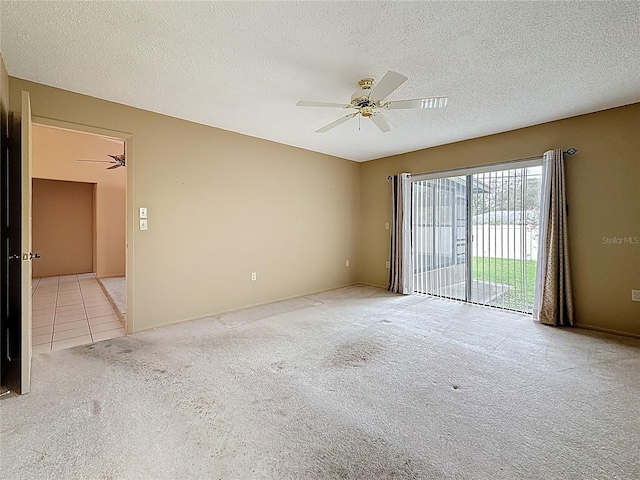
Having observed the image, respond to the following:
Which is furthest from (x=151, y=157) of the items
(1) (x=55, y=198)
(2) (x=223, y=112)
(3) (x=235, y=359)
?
(1) (x=55, y=198)

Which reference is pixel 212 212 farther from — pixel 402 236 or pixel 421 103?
pixel 402 236

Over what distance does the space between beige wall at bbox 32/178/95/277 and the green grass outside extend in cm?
885

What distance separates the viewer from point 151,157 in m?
3.35

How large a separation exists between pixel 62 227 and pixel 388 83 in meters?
8.44

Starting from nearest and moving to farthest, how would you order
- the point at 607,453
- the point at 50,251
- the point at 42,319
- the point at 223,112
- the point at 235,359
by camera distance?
the point at 607,453, the point at 235,359, the point at 223,112, the point at 42,319, the point at 50,251

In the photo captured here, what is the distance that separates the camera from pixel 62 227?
23.3 feet

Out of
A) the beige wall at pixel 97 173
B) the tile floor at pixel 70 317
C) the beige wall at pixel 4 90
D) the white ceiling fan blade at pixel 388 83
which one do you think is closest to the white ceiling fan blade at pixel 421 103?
the white ceiling fan blade at pixel 388 83

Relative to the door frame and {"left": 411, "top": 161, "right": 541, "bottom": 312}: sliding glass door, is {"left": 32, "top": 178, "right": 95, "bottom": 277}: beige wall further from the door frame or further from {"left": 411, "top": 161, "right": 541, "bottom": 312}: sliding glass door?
{"left": 411, "top": 161, "right": 541, "bottom": 312}: sliding glass door

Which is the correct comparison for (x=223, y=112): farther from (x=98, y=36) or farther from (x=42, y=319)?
(x=42, y=319)

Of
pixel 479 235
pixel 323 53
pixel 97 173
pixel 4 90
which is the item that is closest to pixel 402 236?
pixel 479 235

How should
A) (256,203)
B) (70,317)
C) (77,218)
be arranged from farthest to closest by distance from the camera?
1. (77,218)
2. (256,203)
3. (70,317)

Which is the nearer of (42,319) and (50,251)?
(42,319)

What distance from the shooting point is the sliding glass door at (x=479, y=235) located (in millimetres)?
3912

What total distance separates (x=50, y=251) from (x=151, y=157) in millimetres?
5824
